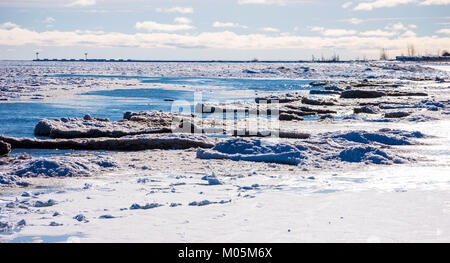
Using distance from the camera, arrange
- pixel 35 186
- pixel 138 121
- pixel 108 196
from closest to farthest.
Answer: pixel 108 196, pixel 35 186, pixel 138 121

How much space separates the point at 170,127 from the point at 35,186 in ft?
18.2

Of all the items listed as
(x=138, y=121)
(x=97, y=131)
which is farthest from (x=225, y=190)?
(x=138, y=121)

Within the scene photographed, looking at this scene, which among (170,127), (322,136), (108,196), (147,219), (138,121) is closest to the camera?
(147,219)

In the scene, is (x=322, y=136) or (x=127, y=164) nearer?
(x=127, y=164)

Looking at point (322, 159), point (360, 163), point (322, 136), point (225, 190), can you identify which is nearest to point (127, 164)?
point (225, 190)

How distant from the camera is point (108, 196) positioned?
19.8ft

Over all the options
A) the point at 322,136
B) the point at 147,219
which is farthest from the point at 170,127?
the point at 147,219

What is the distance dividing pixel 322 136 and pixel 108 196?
19.1 feet

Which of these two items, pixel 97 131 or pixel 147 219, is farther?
pixel 97 131

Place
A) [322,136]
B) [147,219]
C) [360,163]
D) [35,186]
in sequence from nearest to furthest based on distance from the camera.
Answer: [147,219]
[35,186]
[360,163]
[322,136]
